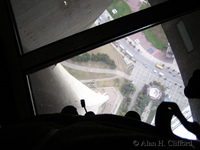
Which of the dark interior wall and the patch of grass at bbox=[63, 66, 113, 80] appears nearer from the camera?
the dark interior wall

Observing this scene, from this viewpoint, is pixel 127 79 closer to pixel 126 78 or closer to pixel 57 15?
pixel 126 78

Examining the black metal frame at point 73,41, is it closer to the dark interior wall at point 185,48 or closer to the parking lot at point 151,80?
the dark interior wall at point 185,48

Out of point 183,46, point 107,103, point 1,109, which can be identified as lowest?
point 107,103

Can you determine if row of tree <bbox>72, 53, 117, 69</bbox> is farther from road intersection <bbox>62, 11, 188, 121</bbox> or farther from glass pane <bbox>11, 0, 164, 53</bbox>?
glass pane <bbox>11, 0, 164, 53</bbox>

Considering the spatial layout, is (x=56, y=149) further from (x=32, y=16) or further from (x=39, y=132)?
(x=32, y=16)

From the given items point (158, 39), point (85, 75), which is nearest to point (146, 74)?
point (158, 39)

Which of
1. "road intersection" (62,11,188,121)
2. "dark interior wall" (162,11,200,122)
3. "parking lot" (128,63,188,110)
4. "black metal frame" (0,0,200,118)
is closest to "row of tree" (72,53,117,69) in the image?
"road intersection" (62,11,188,121)


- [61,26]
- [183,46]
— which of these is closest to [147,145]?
[183,46]

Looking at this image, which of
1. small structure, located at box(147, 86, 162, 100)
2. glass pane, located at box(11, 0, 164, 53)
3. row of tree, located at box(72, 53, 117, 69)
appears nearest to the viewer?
glass pane, located at box(11, 0, 164, 53)
